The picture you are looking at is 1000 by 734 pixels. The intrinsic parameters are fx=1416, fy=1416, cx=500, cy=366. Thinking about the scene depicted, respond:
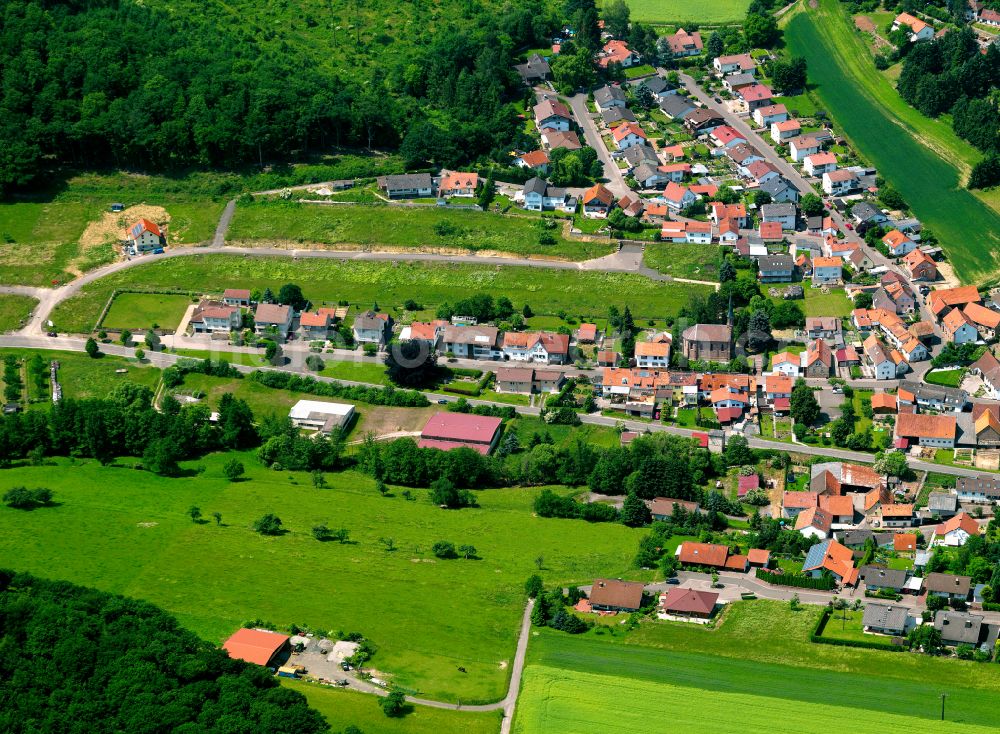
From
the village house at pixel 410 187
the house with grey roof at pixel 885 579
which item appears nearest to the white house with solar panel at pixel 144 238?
the village house at pixel 410 187

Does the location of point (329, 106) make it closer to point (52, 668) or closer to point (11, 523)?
point (11, 523)

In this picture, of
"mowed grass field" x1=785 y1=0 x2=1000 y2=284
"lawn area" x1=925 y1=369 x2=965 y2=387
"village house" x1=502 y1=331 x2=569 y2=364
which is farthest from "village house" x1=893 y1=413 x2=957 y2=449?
"village house" x1=502 y1=331 x2=569 y2=364

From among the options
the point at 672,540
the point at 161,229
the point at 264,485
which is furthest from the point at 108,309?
the point at 672,540

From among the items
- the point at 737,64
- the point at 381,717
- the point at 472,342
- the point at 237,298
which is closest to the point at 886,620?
the point at 381,717

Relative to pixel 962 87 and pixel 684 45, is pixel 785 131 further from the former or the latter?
pixel 684 45

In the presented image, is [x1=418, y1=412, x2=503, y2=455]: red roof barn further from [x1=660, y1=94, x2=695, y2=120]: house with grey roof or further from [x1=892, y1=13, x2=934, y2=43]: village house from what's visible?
[x1=892, y1=13, x2=934, y2=43]: village house

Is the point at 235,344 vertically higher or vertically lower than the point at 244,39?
lower
